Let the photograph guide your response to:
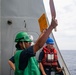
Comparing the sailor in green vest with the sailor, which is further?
the sailor

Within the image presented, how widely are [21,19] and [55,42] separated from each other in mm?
760

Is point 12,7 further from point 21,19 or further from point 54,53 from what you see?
point 54,53

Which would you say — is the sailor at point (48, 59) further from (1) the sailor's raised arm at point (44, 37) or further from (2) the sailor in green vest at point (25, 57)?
(1) the sailor's raised arm at point (44, 37)

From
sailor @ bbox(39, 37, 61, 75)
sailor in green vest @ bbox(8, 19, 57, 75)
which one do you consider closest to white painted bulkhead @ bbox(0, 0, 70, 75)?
sailor @ bbox(39, 37, 61, 75)

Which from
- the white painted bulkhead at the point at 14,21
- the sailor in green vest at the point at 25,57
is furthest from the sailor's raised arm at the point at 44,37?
the white painted bulkhead at the point at 14,21

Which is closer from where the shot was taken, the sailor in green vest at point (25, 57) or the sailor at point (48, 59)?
the sailor in green vest at point (25, 57)

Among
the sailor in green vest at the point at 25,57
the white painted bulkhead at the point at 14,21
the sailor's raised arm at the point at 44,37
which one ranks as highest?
the white painted bulkhead at the point at 14,21

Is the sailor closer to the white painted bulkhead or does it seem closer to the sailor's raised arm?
the white painted bulkhead

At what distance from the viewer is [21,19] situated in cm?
633

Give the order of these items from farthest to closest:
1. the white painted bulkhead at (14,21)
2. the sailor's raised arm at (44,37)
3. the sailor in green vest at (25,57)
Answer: the white painted bulkhead at (14,21), the sailor in green vest at (25,57), the sailor's raised arm at (44,37)

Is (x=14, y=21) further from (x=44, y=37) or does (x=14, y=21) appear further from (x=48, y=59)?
(x=44, y=37)

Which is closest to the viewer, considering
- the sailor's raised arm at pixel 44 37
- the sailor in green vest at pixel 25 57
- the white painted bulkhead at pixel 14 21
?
the sailor's raised arm at pixel 44 37

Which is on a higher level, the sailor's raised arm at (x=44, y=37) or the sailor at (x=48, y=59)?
the sailor's raised arm at (x=44, y=37)

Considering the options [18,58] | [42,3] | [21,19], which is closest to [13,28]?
[21,19]
